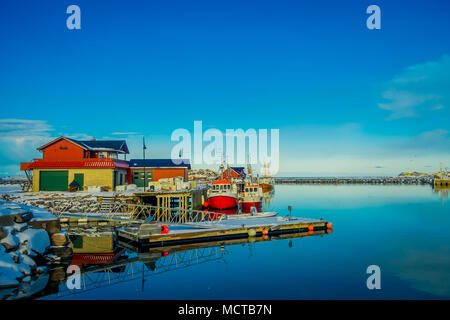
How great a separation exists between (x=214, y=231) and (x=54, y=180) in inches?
1028

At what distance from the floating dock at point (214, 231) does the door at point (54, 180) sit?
19.5 meters

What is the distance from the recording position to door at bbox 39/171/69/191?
133 ft

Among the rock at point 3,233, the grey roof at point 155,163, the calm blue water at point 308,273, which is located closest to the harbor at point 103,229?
the rock at point 3,233

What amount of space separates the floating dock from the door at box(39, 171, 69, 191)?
19488 mm

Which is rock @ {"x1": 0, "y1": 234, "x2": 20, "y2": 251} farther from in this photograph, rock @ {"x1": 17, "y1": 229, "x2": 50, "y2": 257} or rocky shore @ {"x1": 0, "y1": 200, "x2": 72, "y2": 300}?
rock @ {"x1": 17, "y1": 229, "x2": 50, "y2": 257}

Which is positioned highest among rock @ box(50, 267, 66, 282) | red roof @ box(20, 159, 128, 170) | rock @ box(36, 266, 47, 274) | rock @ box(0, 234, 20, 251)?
red roof @ box(20, 159, 128, 170)

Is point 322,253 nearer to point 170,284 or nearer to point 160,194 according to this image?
point 170,284

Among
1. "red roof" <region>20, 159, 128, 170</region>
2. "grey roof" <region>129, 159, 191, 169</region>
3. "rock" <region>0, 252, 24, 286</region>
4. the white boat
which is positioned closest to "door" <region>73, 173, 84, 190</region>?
"red roof" <region>20, 159, 128, 170</region>

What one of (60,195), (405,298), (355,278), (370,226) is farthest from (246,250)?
(60,195)

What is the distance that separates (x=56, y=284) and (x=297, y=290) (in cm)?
1047

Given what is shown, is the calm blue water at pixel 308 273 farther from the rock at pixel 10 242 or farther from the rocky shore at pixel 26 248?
the rock at pixel 10 242

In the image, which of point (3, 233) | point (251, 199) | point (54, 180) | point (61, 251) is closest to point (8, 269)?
point (3, 233)

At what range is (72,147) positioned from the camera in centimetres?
4253

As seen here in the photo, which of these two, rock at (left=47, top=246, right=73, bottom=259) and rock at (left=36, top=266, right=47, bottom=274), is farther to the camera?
rock at (left=47, top=246, right=73, bottom=259)
